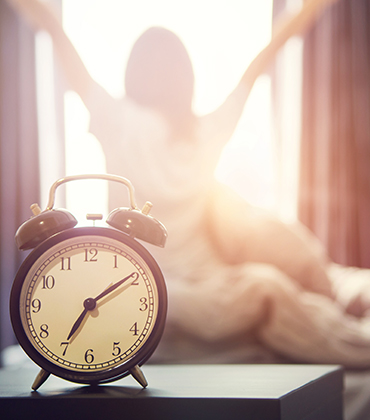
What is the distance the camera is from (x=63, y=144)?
2.40 m

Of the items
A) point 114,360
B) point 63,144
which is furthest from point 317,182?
point 114,360

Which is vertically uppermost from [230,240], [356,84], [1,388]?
[356,84]

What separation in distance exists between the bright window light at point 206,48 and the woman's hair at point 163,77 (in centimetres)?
12

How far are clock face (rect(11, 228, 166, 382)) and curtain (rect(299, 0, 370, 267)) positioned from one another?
85.2 inches

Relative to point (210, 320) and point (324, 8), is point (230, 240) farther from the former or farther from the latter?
point (324, 8)

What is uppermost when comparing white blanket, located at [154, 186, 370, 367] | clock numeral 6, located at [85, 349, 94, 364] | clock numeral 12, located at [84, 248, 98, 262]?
clock numeral 12, located at [84, 248, 98, 262]

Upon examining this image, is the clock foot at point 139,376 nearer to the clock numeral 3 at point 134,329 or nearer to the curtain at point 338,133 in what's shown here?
the clock numeral 3 at point 134,329

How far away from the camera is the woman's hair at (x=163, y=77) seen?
7.48ft

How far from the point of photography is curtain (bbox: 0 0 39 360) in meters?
2.36

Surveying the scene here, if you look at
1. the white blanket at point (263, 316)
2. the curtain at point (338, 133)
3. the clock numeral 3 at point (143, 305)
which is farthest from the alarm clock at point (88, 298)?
the curtain at point (338, 133)

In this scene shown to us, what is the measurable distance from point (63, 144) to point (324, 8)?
1717 millimetres

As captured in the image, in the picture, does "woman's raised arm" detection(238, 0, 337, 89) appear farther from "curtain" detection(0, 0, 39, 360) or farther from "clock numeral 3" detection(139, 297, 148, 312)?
"clock numeral 3" detection(139, 297, 148, 312)

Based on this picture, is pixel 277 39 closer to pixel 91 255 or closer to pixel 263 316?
pixel 263 316

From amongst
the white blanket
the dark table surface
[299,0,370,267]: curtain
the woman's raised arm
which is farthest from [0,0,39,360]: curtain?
the dark table surface
